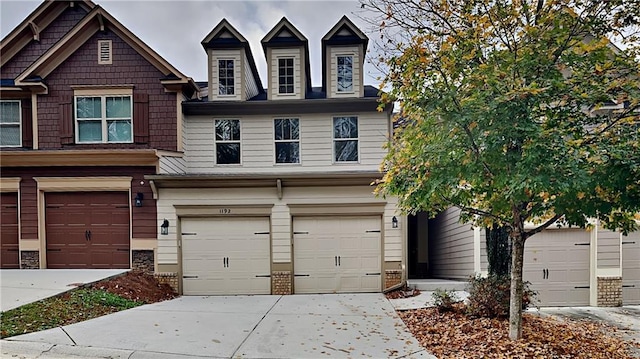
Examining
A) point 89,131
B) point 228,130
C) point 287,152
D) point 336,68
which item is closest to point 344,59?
point 336,68


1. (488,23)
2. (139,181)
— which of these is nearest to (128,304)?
(139,181)

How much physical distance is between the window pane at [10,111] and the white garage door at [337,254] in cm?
940

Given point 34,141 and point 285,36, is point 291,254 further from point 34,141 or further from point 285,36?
point 34,141

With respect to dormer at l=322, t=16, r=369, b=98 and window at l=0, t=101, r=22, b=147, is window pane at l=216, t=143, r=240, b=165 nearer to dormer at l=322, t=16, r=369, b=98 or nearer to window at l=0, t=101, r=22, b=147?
dormer at l=322, t=16, r=369, b=98

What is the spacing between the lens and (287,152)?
12.3 metres

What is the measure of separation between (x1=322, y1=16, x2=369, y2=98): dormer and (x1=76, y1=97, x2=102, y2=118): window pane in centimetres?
705

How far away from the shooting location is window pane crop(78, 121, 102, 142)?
11.6 metres

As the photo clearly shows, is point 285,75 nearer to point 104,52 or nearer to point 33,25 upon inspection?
point 104,52

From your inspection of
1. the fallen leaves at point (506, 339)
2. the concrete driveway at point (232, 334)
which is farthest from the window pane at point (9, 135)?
the fallen leaves at point (506, 339)

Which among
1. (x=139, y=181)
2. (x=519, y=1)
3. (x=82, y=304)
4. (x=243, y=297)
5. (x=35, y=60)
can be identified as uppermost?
(x=35, y=60)

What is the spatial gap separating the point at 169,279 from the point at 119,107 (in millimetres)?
5468

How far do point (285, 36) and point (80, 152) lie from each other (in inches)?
276

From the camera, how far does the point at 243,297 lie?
1023 cm

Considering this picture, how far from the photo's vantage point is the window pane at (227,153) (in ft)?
40.5
